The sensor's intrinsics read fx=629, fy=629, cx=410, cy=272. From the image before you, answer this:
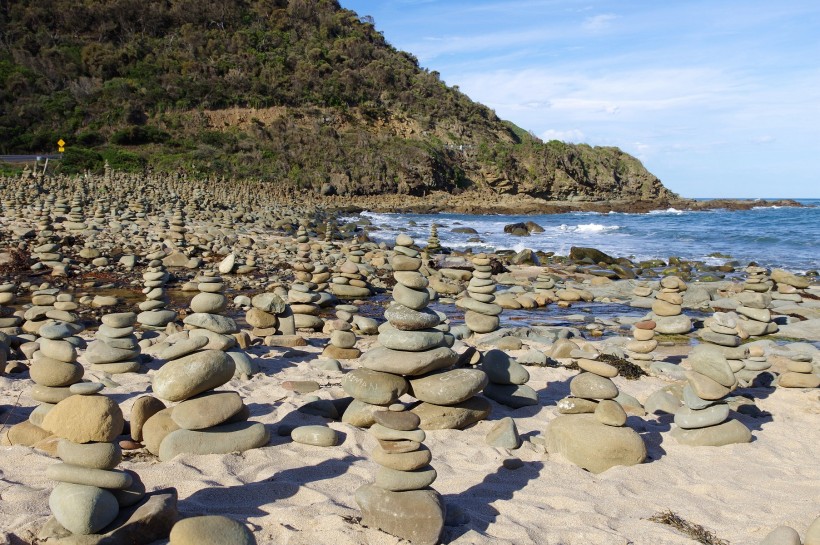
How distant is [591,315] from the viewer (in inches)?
551

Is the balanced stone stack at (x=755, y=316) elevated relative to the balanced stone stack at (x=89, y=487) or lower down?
lower down

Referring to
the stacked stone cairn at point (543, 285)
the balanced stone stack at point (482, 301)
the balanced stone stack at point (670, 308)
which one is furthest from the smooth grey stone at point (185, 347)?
the stacked stone cairn at point (543, 285)

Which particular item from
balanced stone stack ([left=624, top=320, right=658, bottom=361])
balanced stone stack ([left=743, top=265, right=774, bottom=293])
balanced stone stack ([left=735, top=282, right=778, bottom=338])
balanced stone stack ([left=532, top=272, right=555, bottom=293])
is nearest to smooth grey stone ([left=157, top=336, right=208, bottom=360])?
balanced stone stack ([left=624, top=320, right=658, bottom=361])

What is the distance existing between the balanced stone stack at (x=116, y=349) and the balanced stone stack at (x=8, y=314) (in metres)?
2.06

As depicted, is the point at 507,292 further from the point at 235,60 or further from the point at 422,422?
the point at 235,60

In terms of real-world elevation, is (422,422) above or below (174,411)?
below

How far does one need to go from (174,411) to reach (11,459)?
3.69 feet

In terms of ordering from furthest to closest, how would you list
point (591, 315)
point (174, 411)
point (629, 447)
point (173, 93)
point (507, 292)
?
point (173, 93)
point (507, 292)
point (591, 315)
point (629, 447)
point (174, 411)

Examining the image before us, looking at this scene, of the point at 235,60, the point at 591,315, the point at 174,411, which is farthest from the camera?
the point at 235,60

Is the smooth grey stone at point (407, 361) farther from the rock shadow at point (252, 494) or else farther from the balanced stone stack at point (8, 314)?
the balanced stone stack at point (8, 314)

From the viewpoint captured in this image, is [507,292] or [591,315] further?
[507,292]

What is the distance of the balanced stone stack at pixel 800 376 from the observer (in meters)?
8.23

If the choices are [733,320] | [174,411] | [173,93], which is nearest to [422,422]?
[174,411]

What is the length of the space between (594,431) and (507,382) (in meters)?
1.60
